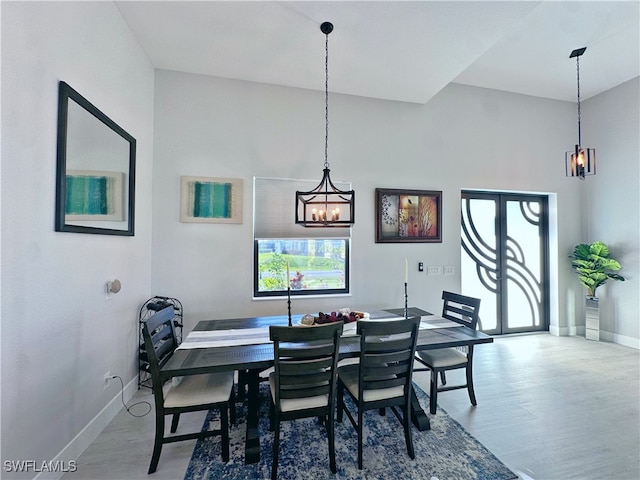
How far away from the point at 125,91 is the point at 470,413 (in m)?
4.39

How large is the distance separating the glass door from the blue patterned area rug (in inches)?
107

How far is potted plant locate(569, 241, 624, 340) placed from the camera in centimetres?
421

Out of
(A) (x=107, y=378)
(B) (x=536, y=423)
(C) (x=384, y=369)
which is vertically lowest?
(B) (x=536, y=423)

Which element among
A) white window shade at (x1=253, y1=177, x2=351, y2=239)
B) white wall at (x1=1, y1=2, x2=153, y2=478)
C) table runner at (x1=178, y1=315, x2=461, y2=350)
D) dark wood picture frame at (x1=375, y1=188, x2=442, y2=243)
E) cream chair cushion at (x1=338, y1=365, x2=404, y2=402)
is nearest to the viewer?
white wall at (x1=1, y1=2, x2=153, y2=478)

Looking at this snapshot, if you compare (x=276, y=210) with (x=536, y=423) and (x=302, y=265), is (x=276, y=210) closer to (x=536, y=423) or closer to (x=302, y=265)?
(x=302, y=265)

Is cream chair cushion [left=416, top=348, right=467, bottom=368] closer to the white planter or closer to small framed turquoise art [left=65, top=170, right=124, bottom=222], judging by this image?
small framed turquoise art [left=65, top=170, right=124, bottom=222]

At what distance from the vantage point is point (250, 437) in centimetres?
203

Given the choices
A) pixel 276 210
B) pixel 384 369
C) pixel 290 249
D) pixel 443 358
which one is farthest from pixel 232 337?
pixel 443 358

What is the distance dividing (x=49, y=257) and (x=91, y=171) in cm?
76

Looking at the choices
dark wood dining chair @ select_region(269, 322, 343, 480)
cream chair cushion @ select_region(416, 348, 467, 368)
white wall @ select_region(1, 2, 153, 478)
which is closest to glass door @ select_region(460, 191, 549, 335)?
cream chair cushion @ select_region(416, 348, 467, 368)

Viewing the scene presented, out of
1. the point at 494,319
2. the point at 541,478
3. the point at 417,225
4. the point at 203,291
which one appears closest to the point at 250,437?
the point at 203,291

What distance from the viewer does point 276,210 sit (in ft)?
11.4

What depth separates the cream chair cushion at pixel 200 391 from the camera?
6.15ft

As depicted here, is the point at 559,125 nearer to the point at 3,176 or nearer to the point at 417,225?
the point at 417,225
